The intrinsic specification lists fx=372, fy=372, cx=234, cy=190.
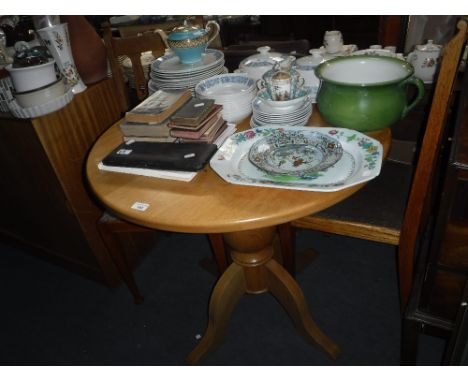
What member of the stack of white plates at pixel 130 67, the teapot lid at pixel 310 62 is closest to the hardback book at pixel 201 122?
the teapot lid at pixel 310 62

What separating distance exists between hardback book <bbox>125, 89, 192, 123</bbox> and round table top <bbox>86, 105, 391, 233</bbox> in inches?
7.7

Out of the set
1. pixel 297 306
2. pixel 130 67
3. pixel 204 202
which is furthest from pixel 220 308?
pixel 130 67

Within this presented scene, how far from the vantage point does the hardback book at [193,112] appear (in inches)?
43.8

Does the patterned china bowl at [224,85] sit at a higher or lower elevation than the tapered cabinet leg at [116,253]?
higher

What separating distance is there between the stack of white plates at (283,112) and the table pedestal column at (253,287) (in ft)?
1.22

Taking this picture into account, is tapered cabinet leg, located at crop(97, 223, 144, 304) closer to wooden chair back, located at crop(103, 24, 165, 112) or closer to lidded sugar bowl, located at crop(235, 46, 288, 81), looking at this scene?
wooden chair back, located at crop(103, 24, 165, 112)

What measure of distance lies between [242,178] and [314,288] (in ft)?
3.21

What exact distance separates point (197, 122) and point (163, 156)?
0.48ft

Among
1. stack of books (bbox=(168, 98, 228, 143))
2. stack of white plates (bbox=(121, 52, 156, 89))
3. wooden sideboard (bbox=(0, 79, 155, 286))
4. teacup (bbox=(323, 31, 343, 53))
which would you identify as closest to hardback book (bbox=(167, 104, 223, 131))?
stack of books (bbox=(168, 98, 228, 143))

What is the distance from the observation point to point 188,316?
170cm

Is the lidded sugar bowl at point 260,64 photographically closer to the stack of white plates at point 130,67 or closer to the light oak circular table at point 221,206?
the light oak circular table at point 221,206

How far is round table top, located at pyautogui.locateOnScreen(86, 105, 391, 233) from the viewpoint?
886 mm

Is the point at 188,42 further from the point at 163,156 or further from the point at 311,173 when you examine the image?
the point at 311,173

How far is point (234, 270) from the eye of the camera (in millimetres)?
1446
